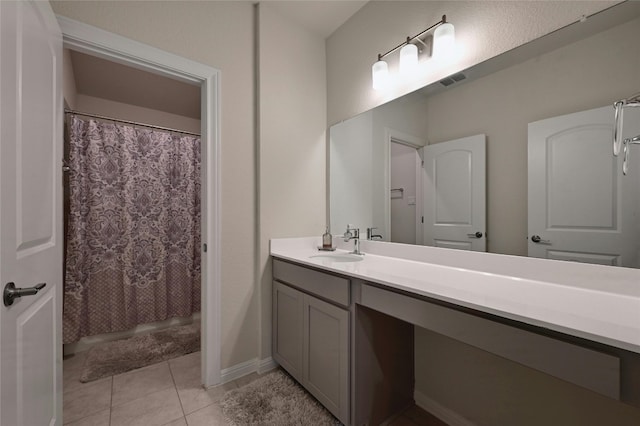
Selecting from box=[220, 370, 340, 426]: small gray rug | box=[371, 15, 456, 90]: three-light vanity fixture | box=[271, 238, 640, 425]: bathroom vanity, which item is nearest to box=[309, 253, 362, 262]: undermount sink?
box=[271, 238, 640, 425]: bathroom vanity

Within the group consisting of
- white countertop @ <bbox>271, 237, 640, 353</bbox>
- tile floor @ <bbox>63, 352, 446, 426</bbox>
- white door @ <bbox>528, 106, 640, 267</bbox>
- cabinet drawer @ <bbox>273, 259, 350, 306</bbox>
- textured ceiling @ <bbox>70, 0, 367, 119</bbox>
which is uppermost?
textured ceiling @ <bbox>70, 0, 367, 119</bbox>

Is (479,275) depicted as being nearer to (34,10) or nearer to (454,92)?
(454,92)

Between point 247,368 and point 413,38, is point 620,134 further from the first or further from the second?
point 247,368

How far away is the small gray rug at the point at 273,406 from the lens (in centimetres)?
140

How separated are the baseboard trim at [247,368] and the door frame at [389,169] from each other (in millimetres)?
1235

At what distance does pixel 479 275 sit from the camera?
124 centimetres

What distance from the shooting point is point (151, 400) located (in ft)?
5.20

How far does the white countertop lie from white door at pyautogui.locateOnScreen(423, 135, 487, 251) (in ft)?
0.26

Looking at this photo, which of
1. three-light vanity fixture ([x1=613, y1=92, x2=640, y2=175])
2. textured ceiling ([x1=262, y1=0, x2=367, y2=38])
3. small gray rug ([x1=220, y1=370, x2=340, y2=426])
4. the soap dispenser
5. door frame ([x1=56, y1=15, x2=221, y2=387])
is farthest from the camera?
the soap dispenser

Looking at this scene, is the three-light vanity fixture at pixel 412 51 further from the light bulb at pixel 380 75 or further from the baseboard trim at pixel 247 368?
the baseboard trim at pixel 247 368

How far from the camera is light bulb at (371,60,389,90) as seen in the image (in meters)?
1.73

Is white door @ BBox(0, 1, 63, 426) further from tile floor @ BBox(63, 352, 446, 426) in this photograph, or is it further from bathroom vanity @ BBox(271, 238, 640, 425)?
bathroom vanity @ BBox(271, 238, 640, 425)

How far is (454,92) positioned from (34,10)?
1.76 m

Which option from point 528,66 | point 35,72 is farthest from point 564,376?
point 35,72
